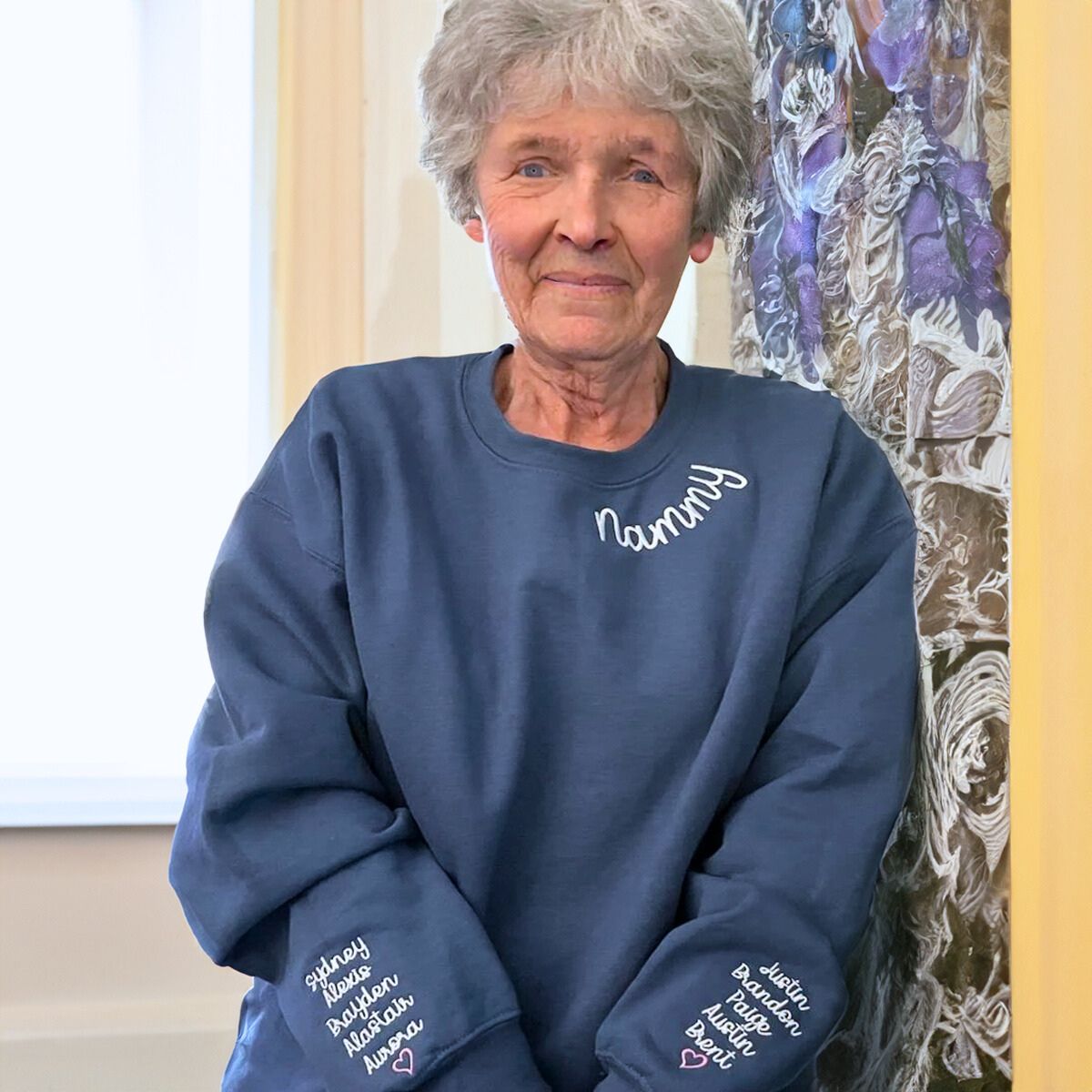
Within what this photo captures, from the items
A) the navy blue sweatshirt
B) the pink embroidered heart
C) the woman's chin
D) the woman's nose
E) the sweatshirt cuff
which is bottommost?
the sweatshirt cuff

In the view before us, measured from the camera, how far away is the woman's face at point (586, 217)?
1.19 metres

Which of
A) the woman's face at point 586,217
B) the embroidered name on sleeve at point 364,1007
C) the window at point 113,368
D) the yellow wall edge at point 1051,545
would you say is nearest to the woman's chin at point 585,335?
the woman's face at point 586,217

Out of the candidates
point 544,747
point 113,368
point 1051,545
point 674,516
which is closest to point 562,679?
point 544,747

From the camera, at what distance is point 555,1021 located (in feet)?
3.85

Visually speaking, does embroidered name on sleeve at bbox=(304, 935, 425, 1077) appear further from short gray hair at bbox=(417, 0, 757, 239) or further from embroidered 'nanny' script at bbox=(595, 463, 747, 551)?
short gray hair at bbox=(417, 0, 757, 239)

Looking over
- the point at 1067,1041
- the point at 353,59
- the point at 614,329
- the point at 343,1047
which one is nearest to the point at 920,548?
the point at 614,329

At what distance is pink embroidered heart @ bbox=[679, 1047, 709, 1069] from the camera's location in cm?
105

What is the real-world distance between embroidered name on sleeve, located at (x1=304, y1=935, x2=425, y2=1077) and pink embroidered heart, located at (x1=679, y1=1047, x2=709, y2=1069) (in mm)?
193

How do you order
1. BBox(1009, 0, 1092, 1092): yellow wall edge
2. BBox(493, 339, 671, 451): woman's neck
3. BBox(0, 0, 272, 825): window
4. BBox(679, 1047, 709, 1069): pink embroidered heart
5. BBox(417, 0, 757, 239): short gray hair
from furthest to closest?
BBox(0, 0, 272, 825): window < BBox(493, 339, 671, 451): woman's neck < BBox(417, 0, 757, 239): short gray hair < BBox(679, 1047, 709, 1069): pink embroidered heart < BBox(1009, 0, 1092, 1092): yellow wall edge

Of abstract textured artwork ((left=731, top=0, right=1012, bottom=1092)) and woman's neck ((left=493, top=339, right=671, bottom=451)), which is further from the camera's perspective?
woman's neck ((left=493, top=339, right=671, bottom=451))

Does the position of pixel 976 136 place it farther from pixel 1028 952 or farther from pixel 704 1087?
pixel 704 1087

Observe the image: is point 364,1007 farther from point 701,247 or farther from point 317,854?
point 701,247

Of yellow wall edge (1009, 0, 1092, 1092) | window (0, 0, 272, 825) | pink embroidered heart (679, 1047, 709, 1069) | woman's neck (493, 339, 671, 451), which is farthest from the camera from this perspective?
window (0, 0, 272, 825)

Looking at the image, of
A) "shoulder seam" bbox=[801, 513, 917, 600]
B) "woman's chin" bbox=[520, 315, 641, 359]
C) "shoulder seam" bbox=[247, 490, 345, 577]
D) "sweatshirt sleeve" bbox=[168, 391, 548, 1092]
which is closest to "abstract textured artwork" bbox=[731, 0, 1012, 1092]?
"shoulder seam" bbox=[801, 513, 917, 600]
